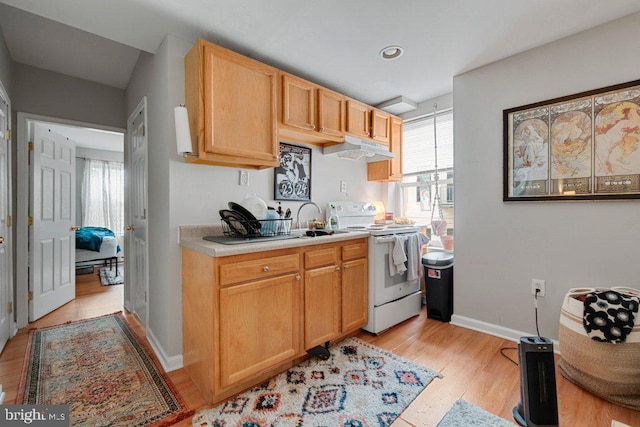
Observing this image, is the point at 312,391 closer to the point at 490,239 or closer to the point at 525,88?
the point at 490,239

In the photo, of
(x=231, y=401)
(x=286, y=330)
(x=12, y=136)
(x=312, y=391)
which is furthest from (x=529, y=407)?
(x=12, y=136)

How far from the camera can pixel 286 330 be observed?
74.0 inches

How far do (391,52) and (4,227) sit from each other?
3.32m

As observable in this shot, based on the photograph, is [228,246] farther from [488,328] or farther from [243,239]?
[488,328]

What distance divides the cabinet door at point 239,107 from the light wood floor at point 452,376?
1.59 meters

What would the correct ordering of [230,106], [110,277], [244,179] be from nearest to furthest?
[230,106] → [244,179] → [110,277]

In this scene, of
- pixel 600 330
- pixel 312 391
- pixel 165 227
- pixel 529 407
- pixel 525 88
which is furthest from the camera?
pixel 525 88

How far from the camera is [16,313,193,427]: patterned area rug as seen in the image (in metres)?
1.57

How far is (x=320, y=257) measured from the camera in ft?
6.87

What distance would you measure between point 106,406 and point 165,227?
1.08 m

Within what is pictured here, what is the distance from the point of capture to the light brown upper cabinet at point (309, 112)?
2311 millimetres

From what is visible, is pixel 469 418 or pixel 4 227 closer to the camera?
pixel 469 418

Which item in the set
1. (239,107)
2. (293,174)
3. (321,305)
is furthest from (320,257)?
(239,107)

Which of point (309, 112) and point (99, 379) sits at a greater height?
point (309, 112)
